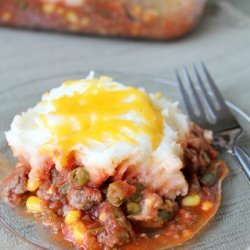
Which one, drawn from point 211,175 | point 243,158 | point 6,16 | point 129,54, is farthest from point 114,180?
point 6,16

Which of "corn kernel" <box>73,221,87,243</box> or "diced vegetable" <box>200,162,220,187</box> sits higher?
"diced vegetable" <box>200,162,220,187</box>

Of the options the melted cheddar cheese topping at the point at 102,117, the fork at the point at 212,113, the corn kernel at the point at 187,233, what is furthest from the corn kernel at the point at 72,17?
the corn kernel at the point at 187,233

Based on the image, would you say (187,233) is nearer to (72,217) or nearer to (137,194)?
(137,194)

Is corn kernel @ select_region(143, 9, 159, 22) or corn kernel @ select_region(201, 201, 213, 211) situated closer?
corn kernel @ select_region(201, 201, 213, 211)

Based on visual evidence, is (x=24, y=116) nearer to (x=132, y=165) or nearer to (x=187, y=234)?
(x=132, y=165)

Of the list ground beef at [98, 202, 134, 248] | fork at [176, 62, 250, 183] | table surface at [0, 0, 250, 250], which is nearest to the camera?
ground beef at [98, 202, 134, 248]

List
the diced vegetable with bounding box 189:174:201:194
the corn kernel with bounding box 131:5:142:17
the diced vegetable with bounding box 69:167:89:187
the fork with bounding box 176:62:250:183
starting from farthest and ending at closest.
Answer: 1. the corn kernel with bounding box 131:5:142:17
2. the fork with bounding box 176:62:250:183
3. the diced vegetable with bounding box 189:174:201:194
4. the diced vegetable with bounding box 69:167:89:187

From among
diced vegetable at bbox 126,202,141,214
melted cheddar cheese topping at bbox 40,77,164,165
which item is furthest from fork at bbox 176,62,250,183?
diced vegetable at bbox 126,202,141,214

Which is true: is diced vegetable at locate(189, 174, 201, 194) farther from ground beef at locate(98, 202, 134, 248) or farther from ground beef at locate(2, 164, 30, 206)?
ground beef at locate(2, 164, 30, 206)

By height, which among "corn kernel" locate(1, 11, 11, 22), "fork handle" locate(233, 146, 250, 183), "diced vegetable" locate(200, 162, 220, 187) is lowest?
"corn kernel" locate(1, 11, 11, 22)
